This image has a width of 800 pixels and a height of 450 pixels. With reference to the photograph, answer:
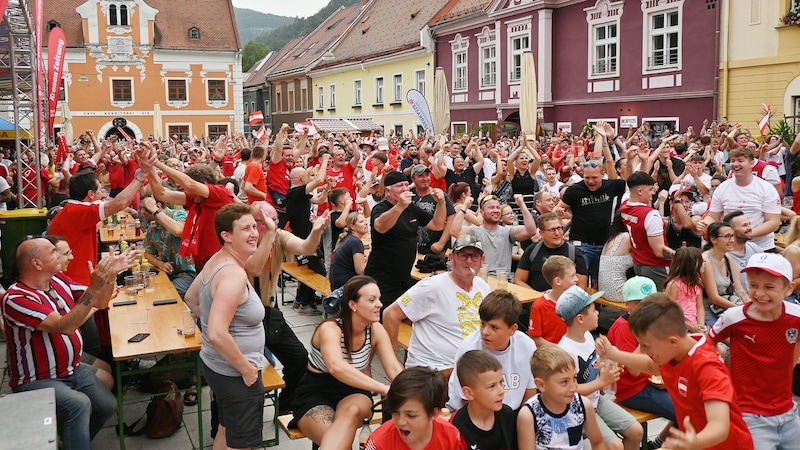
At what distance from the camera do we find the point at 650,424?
5.78 meters

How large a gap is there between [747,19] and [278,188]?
1393cm

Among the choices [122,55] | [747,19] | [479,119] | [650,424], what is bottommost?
[650,424]

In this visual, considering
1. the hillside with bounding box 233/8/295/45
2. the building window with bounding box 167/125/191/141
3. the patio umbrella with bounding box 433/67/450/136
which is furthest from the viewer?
the hillside with bounding box 233/8/295/45

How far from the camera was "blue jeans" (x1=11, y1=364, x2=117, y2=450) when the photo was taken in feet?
15.4

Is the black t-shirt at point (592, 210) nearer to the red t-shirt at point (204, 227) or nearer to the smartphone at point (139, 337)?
the red t-shirt at point (204, 227)

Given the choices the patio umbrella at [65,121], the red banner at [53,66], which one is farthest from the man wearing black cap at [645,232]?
the patio umbrella at [65,121]

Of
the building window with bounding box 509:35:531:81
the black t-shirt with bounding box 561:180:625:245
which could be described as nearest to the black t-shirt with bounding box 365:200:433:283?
the black t-shirt with bounding box 561:180:625:245

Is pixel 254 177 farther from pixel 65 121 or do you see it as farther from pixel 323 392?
pixel 65 121

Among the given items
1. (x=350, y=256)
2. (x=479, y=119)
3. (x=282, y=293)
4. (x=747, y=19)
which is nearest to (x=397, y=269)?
(x=350, y=256)

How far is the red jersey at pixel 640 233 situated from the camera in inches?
278

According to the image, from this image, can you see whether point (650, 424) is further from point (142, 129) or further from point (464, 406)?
point (142, 129)

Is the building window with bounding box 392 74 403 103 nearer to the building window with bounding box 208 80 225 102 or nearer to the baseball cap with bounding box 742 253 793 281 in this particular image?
the building window with bounding box 208 80 225 102

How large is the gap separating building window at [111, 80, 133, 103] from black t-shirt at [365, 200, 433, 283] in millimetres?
43242

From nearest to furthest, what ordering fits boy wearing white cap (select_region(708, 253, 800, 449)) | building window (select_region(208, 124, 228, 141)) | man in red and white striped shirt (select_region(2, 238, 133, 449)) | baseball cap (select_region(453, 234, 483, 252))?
boy wearing white cap (select_region(708, 253, 800, 449)) → man in red and white striped shirt (select_region(2, 238, 133, 449)) → baseball cap (select_region(453, 234, 483, 252)) → building window (select_region(208, 124, 228, 141))
